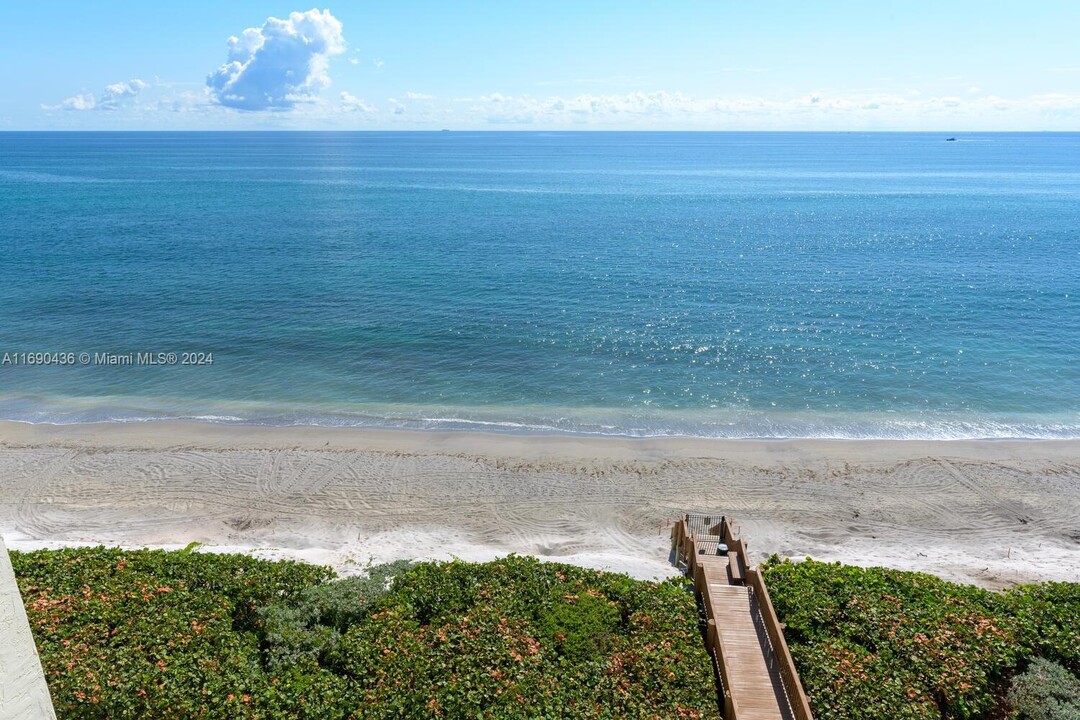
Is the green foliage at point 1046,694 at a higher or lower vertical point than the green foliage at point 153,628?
higher

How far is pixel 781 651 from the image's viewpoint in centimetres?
1384

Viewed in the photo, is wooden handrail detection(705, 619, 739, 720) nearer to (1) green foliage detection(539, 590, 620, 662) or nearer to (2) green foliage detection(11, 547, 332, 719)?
(1) green foliage detection(539, 590, 620, 662)

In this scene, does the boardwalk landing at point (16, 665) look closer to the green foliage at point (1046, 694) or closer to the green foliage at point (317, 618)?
the green foliage at point (317, 618)

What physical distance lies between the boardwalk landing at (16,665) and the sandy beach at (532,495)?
12.8 meters

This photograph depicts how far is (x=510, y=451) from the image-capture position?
27.7 m

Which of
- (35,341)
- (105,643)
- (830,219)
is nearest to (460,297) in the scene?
(35,341)

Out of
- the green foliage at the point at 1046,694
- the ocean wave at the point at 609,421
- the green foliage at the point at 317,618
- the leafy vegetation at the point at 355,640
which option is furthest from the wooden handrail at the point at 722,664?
the ocean wave at the point at 609,421

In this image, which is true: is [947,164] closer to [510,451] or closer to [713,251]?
[713,251]

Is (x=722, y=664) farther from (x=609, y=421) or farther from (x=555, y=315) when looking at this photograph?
(x=555, y=315)

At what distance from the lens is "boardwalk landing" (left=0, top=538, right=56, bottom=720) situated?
602 centimetres

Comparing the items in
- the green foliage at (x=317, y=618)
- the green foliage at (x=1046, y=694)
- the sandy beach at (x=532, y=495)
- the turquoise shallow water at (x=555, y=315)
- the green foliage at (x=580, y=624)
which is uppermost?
the turquoise shallow water at (x=555, y=315)

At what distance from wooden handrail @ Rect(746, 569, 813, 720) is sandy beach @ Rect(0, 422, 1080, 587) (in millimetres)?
3476

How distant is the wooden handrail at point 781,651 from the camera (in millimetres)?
12508

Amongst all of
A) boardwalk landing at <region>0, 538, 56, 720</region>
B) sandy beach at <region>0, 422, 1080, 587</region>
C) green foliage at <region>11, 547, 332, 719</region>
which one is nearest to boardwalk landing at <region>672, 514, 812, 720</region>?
sandy beach at <region>0, 422, 1080, 587</region>
